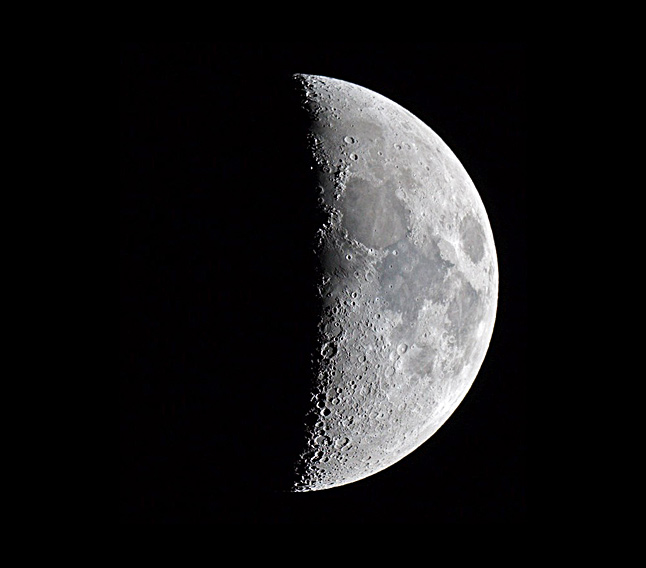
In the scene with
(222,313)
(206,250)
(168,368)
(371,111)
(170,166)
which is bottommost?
(168,368)

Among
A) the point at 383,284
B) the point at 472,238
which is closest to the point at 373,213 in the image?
the point at 383,284

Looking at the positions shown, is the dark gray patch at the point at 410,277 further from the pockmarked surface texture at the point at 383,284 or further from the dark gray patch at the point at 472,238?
the dark gray patch at the point at 472,238

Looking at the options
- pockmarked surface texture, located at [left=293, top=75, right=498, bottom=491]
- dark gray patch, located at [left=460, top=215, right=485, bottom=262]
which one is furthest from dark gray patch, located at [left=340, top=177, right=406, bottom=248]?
dark gray patch, located at [left=460, top=215, right=485, bottom=262]

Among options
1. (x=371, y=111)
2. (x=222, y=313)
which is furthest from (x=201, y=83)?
(x=222, y=313)

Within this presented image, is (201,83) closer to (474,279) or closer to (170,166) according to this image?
(170,166)

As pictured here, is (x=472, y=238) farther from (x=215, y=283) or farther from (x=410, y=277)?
(x=215, y=283)

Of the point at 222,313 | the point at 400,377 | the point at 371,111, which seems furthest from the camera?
the point at 371,111

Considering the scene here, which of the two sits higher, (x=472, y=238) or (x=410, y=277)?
(x=472, y=238)

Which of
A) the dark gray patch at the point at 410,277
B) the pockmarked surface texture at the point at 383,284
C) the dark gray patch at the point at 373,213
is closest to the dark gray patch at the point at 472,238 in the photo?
the pockmarked surface texture at the point at 383,284
